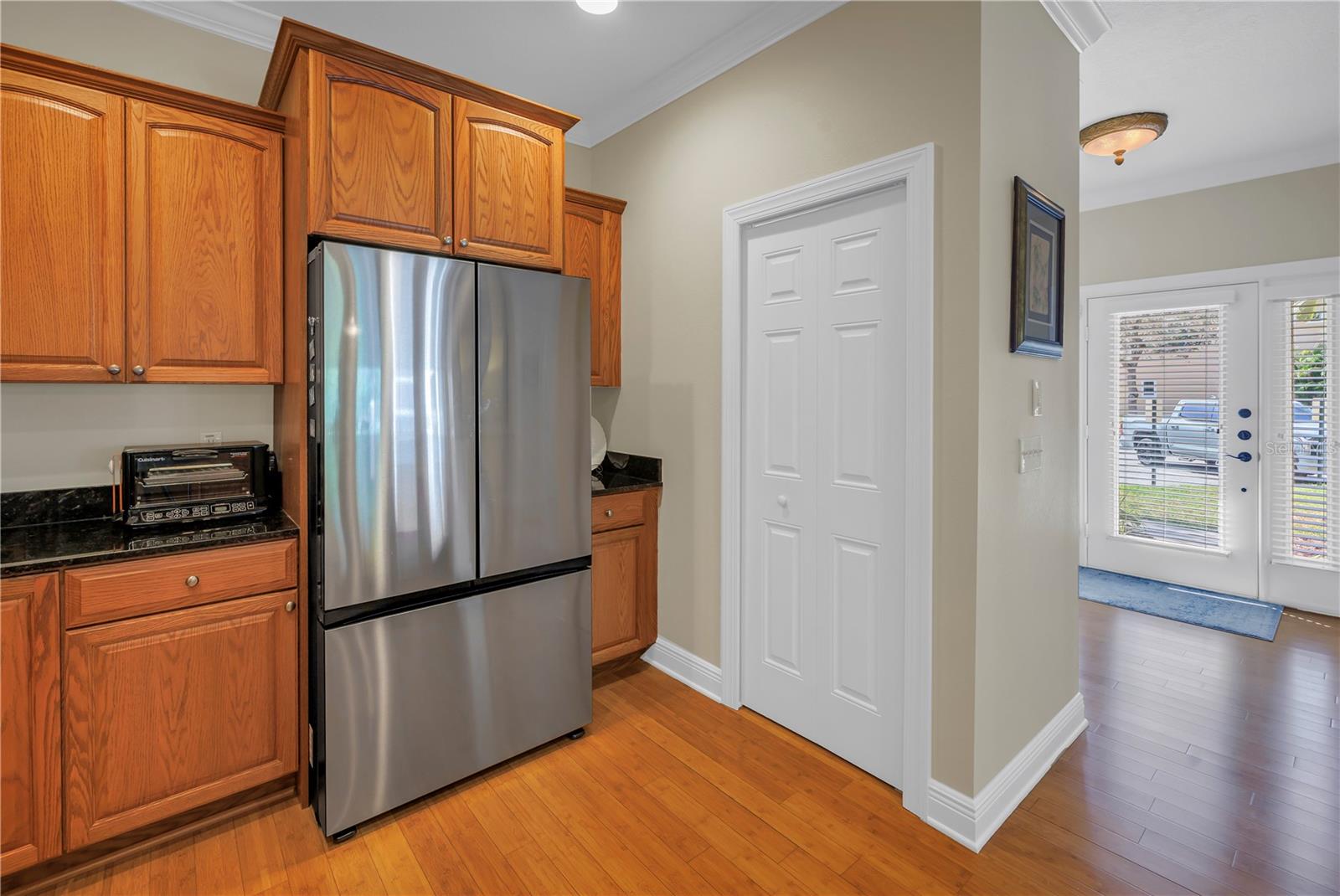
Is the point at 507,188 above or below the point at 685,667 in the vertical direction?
above

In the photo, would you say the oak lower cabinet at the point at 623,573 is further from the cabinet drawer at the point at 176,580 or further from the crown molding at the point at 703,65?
the crown molding at the point at 703,65

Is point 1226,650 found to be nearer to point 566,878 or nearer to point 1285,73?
point 1285,73

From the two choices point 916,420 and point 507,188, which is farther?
point 507,188

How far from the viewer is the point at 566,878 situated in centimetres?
174

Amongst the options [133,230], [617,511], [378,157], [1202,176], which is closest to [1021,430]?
[617,511]

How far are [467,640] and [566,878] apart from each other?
2.56 ft

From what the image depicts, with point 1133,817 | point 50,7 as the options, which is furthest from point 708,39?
point 1133,817

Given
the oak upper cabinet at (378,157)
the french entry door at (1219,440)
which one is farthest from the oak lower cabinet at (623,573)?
the french entry door at (1219,440)

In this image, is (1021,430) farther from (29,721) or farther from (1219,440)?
(1219,440)

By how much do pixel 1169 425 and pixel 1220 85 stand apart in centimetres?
228

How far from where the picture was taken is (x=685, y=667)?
290 cm

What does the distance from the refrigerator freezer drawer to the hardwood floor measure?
12cm

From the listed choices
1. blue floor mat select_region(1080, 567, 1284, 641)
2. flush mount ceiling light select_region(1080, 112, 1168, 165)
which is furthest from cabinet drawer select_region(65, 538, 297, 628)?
blue floor mat select_region(1080, 567, 1284, 641)

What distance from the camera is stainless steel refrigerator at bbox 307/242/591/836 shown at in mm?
1847
